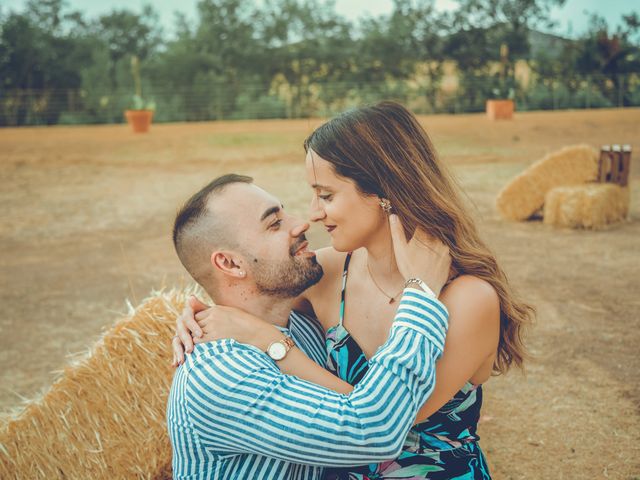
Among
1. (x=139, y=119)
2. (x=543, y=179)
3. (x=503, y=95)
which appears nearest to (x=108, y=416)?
(x=543, y=179)

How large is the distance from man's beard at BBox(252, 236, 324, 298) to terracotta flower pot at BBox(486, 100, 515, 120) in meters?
19.3

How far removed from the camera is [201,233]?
2.09 meters

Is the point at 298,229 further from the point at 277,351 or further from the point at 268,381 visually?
the point at 268,381

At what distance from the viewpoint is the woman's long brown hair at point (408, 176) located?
2.05 m

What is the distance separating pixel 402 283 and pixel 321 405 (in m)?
0.71

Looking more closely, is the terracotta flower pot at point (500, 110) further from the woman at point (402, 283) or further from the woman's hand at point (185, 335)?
the woman's hand at point (185, 335)

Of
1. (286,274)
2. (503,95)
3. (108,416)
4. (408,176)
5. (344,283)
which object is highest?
(503,95)

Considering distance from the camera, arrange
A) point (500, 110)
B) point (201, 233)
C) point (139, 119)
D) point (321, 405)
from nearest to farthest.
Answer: point (321, 405) → point (201, 233) → point (139, 119) → point (500, 110)

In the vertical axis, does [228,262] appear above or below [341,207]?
below

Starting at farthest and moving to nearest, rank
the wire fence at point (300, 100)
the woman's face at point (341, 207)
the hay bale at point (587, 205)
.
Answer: the wire fence at point (300, 100) → the hay bale at point (587, 205) → the woman's face at point (341, 207)

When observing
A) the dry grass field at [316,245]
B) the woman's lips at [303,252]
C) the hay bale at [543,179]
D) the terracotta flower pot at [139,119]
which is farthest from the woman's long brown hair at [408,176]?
the terracotta flower pot at [139,119]

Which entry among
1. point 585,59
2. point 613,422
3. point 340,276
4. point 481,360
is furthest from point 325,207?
point 585,59

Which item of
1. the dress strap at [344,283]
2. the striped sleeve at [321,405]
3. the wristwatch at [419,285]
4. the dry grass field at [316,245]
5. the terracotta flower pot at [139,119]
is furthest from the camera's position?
the terracotta flower pot at [139,119]

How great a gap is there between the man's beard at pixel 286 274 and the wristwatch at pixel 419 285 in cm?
34
